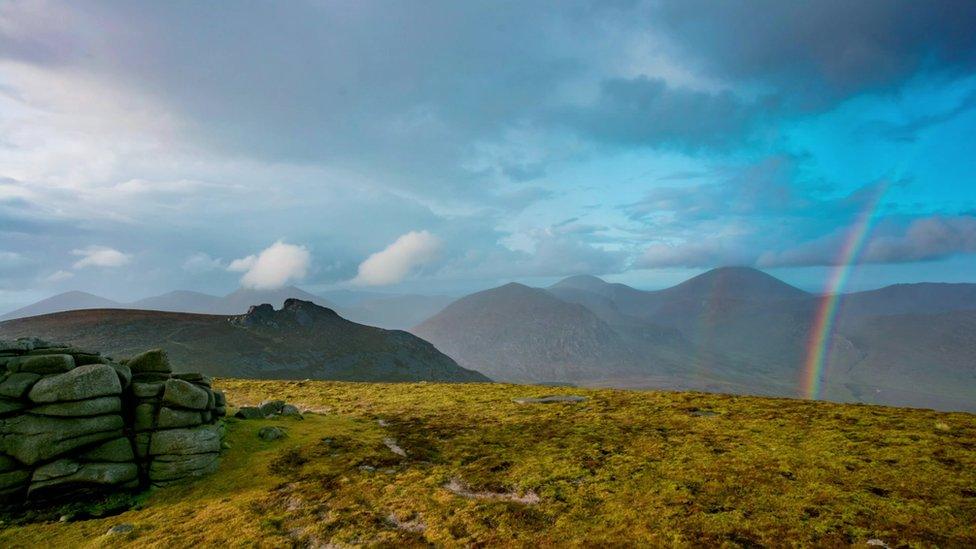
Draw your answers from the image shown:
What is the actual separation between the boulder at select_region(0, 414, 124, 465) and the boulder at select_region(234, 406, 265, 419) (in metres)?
10.1

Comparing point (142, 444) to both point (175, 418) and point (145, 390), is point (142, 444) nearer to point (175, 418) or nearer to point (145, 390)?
point (175, 418)

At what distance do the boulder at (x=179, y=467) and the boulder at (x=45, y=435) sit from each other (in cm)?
315

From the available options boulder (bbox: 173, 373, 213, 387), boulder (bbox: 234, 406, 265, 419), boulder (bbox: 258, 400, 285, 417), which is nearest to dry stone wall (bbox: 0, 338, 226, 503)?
boulder (bbox: 173, 373, 213, 387)

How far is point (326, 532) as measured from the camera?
1859 centimetres

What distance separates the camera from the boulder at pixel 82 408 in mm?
22844

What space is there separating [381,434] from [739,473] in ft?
75.1

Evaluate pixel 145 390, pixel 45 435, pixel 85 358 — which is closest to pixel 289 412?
pixel 145 390

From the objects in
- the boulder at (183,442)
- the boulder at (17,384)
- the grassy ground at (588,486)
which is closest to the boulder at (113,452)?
the boulder at (183,442)

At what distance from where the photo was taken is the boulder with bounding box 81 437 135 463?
76.1ft

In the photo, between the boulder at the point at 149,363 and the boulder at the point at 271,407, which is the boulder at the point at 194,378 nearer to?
the boulder at the point at 149,363

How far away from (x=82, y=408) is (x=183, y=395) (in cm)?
432

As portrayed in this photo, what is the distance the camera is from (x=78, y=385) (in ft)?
77.0

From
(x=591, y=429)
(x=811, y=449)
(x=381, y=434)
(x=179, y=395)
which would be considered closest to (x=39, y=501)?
(x=179, y=395)

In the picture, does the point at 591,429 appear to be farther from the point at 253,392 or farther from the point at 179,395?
the point at 253,392
